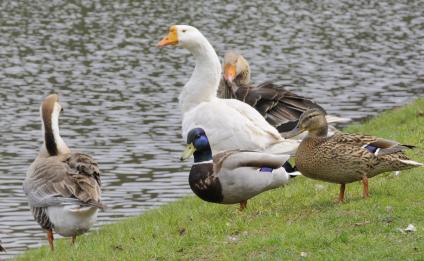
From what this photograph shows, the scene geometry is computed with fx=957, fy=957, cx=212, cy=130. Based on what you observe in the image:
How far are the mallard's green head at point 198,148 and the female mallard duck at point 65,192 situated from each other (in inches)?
44.6

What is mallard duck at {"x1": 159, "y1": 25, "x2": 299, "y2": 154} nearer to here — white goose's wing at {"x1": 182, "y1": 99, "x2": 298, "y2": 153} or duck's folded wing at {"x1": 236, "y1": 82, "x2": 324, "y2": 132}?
white goose's wing at {"x1": 182, "y1": 99, "x2": 298, "y2": 153}

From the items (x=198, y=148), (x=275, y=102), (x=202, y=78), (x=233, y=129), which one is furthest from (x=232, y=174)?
(x=275, y=102)

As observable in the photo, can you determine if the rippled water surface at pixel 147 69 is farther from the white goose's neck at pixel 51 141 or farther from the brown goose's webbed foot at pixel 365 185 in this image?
the brown goose's webbed foot at pixel 365 185

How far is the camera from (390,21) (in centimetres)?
3909

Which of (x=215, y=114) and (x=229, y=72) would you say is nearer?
(x=215, y=114)

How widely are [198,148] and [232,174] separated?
1.87ft

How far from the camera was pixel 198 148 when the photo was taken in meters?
11.0

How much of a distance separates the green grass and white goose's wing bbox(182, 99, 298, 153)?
2.57ft

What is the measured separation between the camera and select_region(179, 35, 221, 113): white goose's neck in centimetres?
1420

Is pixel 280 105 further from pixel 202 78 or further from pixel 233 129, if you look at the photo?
pixel 233 129

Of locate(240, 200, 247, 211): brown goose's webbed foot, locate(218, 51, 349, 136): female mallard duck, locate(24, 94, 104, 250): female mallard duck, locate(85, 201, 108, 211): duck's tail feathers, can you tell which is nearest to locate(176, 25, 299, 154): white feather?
locate(218, 51, 349, 136): female mallard duck

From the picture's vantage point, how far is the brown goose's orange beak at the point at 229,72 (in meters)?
16.1

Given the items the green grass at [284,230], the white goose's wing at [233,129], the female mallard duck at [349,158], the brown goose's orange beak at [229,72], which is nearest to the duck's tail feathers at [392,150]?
the female mallard duck at [349,158]

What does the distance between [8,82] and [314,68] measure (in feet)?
30.6
